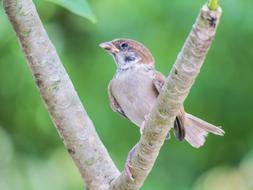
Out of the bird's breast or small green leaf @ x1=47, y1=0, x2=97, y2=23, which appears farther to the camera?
the bird's breast

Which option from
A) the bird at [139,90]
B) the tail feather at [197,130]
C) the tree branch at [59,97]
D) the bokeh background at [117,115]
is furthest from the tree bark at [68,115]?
the bokeh background at [117,115]

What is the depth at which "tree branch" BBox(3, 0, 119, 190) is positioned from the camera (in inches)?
84.9

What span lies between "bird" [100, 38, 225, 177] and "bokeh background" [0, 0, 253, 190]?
0.67 m

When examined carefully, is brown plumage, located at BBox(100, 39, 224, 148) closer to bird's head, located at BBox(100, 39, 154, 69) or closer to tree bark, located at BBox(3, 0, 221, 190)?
bird's head, located at BBox(100, 39, 154, 69)

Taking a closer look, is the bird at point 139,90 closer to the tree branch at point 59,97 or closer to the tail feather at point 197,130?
the tail feather at point 197,130

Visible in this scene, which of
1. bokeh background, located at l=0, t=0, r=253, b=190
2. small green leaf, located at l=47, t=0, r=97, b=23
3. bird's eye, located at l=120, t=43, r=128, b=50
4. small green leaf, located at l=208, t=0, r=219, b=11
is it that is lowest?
bokeh background, located at l=0, t=0, r=253, b=190

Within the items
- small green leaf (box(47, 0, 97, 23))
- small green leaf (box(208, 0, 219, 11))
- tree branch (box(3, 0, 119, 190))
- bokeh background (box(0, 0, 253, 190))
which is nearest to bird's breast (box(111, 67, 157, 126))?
tree branch (box(3, 0, 119, 190))

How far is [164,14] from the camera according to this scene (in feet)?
11.8

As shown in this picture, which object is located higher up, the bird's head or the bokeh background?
the bird's head

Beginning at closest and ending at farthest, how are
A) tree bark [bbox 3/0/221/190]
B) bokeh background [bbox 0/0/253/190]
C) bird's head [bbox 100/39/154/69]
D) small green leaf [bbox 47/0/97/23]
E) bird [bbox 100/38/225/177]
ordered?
1. tree bark [bbox 3/0/221/190]
2. small green leaf [bbox 47/0/97/23]
3. bird [bbox 100/38/225/177]
4. bird's head [bbox 100/39/154/69]
5. bokeh background [bbox 0/0/253/190]

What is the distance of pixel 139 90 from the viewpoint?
255 cm

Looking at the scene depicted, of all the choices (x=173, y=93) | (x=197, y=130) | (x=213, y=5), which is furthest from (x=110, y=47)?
(x=213, y=5)

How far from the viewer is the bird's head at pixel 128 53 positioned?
277cm

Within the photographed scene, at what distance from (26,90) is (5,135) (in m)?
0.34
